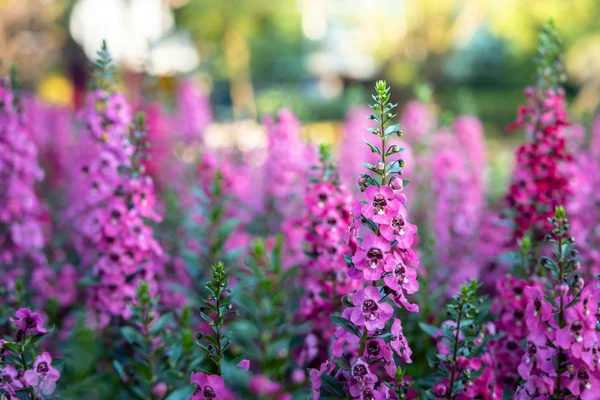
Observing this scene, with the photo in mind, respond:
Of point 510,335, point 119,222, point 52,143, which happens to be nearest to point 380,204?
point 510,335

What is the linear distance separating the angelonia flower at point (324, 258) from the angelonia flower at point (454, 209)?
6.05 ft

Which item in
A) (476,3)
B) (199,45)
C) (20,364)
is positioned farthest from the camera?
(199,45)

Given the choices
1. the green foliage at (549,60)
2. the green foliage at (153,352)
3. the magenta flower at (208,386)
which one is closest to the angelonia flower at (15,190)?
the green foliage at (153,352)

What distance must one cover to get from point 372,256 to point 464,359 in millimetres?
713

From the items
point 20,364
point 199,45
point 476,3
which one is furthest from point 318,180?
point 199,45

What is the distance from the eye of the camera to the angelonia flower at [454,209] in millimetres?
4801

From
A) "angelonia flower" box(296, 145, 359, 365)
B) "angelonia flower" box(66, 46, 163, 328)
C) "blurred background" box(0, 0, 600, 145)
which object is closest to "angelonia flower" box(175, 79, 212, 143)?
"blurred background" box(0, 0, 600, 145)

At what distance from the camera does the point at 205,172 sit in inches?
187

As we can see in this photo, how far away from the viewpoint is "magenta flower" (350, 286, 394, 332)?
204 centimetres

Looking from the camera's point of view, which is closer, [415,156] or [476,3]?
[415,156]

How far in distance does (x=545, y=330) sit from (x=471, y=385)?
436mm

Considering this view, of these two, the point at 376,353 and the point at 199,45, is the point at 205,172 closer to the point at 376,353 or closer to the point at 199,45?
the point at 376,353

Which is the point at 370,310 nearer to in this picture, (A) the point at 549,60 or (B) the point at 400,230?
(B) the point at 400,230

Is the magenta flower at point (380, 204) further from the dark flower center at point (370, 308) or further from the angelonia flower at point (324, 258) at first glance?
the angelonia flower at point (324, 258)
